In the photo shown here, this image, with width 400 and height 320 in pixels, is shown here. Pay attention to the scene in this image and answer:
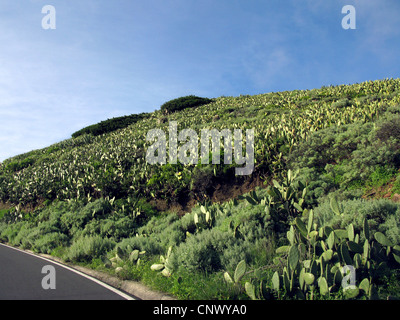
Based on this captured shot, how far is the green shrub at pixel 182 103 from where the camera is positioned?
139ft

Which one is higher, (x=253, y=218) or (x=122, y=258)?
(x=253, y=218)

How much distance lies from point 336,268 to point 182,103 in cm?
3912

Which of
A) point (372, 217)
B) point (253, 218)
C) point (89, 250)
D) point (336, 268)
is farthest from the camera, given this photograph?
point (89, 250)

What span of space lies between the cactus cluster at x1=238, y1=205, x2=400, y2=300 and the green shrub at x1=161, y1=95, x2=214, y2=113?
123 feet

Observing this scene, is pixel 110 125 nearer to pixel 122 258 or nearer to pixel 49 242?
pixel 49 242

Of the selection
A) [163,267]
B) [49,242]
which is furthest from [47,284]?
[49,242]

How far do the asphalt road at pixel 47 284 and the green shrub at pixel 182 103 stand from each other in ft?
112

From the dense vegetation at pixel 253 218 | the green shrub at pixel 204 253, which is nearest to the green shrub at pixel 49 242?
the dense vegetation at pixel 253 218

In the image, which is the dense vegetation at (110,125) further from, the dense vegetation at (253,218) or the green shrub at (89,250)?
the green shrub at (89,250)

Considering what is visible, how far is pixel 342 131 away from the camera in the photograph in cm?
1392

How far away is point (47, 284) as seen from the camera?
7.45 m

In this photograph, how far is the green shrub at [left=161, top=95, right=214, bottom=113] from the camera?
4250cm

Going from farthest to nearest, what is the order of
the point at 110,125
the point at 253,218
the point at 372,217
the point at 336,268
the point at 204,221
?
1. the point at 110,125
2. the point at 204,221
3. the point at 253,218
4. the point at 372,217
5. the point at 336,268
